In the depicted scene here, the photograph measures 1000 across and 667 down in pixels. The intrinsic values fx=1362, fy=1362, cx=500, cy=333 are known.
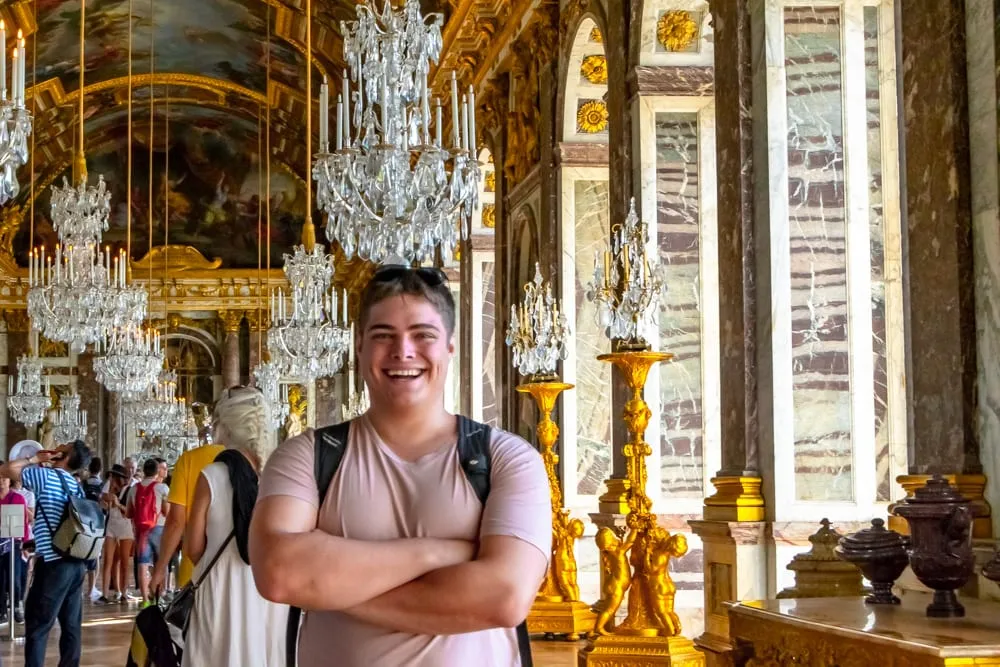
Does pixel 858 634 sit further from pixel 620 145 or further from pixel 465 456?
pixel 620 145

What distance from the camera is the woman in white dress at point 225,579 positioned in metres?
5.02

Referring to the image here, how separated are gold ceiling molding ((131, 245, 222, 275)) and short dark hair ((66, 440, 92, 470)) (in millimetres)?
23085

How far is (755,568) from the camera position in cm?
815

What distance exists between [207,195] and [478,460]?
102 feet

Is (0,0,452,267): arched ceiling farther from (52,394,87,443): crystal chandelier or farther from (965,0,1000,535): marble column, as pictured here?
(965,0,1000,535): marble column

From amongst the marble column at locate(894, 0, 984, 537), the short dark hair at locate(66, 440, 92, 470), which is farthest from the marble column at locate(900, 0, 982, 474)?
the short dark hair at locate(66, 440, 92, 470)

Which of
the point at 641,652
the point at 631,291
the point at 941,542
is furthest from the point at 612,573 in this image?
the point at 941,542

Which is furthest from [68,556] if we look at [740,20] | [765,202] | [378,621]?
[378,621]

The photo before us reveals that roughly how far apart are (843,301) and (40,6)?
55.3 ft

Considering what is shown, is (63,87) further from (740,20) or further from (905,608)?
(905,608)

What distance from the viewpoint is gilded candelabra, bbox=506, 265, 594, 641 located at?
9992 millimetres

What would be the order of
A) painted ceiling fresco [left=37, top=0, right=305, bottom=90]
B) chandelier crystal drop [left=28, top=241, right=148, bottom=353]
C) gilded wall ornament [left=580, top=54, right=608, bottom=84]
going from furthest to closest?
painted ceiling fresco [left=37, top=0, right=305, bottom=90] < gilded wall ornament [left=580, top=54, right=608, bottom=84] < chandelier crystal drop [left=28, top=241, right=148, bottom=353]

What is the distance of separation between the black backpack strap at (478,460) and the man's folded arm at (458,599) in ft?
0.37

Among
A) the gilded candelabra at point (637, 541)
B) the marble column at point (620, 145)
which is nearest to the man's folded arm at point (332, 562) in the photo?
the gilded candelabra at point (637, 541)
